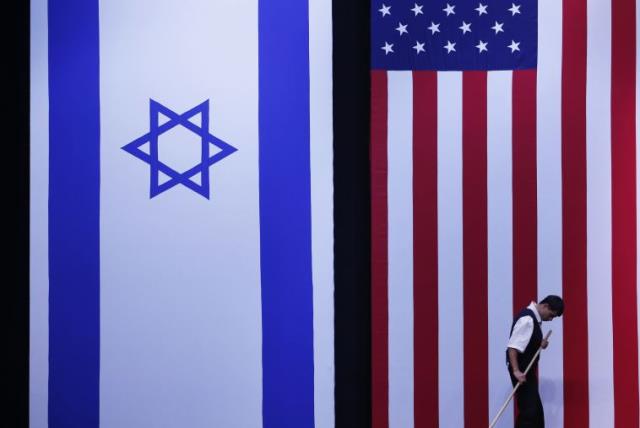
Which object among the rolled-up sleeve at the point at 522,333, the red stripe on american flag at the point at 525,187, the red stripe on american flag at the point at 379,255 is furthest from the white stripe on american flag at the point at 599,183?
the red stripe on american flag at the point at 379,255

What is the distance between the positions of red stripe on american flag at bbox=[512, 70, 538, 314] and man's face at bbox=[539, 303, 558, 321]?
33 centimetres

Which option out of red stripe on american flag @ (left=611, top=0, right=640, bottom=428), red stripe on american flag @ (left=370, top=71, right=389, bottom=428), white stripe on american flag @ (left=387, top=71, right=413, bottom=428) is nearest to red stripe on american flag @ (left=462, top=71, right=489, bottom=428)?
white stripe on american flag @ (left=387, top=71, right=413, bottom=428)

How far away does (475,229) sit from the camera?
462 centimetres

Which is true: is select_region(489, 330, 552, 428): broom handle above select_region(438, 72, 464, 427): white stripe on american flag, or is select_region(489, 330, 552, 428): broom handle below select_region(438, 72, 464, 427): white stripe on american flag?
below

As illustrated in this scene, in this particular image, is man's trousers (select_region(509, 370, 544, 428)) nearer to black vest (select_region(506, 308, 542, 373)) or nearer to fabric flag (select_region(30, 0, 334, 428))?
black vest (select_region(506, 308, 542, 373))

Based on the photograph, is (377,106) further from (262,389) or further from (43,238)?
(43,238)

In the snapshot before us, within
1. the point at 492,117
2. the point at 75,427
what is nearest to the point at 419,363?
the point at 492,117

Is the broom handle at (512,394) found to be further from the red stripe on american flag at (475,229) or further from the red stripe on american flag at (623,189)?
the red stripe on american flag at (623,189)

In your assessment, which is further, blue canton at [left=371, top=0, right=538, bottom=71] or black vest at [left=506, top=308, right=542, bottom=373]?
blue canton at [left=371, top=0, right=538, bottom=71]

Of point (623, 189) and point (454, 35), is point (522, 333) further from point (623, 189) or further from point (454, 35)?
point (454, 35)

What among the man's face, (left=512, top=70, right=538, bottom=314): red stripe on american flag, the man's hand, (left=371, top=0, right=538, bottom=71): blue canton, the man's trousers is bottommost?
the man's trousers

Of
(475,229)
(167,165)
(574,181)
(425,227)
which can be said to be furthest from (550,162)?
(167,165)

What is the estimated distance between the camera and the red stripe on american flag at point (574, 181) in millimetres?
4605

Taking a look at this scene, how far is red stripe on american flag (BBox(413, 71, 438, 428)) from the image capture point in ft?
15.1
